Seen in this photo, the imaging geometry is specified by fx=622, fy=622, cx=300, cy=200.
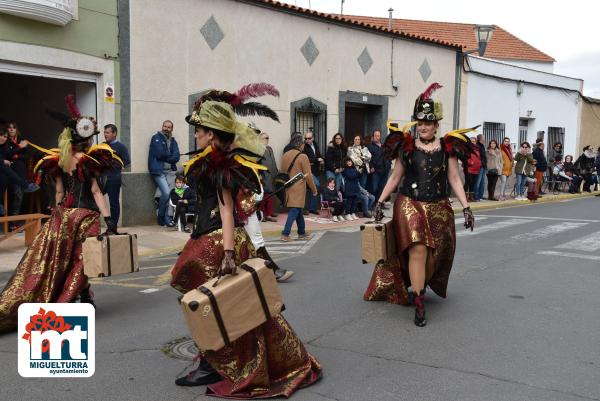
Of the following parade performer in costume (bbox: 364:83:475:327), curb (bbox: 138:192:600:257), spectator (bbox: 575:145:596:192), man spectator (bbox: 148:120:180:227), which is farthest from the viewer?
spectator (bbox: 575:145:596:192)

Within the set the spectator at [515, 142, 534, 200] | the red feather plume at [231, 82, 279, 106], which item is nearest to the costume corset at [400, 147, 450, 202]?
the red feather plume at [231, 82, 279, 106]

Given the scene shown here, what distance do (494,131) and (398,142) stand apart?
56.2 feet

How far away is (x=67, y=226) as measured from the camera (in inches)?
217

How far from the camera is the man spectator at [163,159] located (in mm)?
11305

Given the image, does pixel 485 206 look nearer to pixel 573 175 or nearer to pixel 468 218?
pixel 573 175

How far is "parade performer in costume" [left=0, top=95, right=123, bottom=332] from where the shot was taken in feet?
17.5

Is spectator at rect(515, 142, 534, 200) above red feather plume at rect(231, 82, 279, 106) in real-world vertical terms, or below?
below

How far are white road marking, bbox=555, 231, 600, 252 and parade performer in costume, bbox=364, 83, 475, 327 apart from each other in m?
4.57

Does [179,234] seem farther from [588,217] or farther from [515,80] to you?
[515,80]

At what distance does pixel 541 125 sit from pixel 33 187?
65.2 feet

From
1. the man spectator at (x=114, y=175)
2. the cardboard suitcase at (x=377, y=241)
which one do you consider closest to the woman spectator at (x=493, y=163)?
the man spectator at (x=114, y=175)

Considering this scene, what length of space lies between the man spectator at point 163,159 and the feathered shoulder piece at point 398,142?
20.4ft

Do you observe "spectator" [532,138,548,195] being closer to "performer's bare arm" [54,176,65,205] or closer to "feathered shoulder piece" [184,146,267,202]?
"performer's bare arm" [54,176,65,205]

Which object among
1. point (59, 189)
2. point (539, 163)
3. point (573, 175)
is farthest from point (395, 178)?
point (573, 175)
